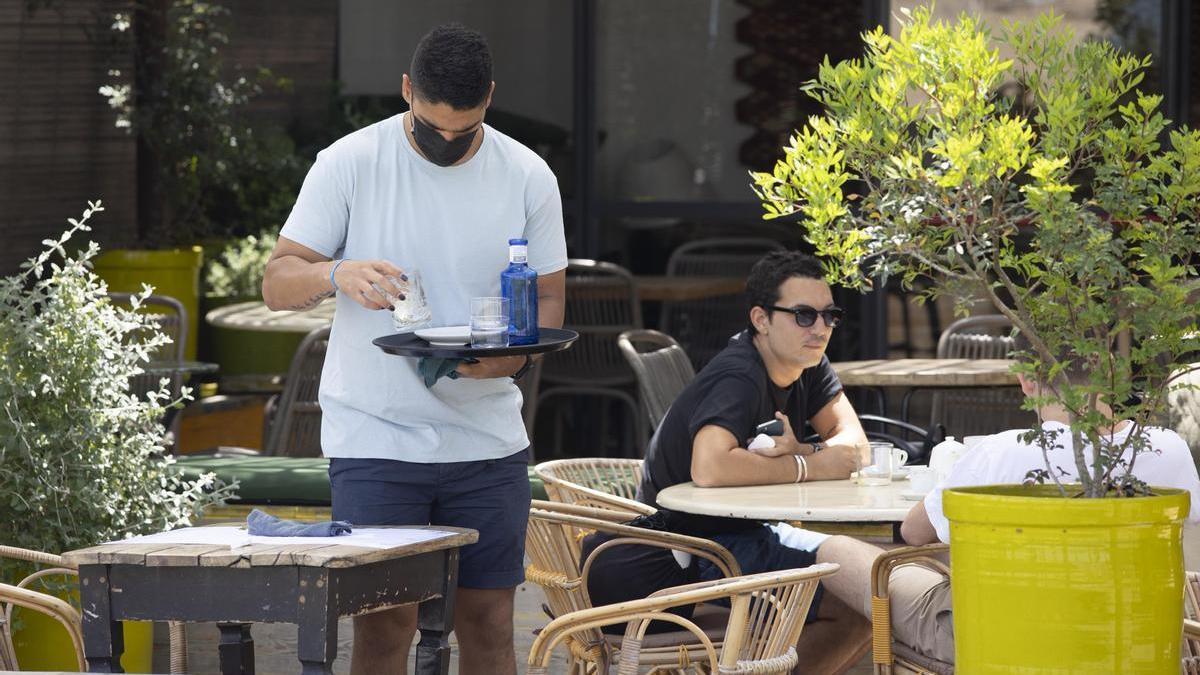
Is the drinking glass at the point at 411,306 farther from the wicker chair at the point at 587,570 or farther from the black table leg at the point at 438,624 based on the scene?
the wicker chair at the point at 587,570

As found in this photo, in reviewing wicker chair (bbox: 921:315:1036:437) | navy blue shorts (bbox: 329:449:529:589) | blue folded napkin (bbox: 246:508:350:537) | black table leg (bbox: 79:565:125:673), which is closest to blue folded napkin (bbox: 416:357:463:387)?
navy blue shorts (bbox: 329:449:529:589)

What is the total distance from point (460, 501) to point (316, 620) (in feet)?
1.93

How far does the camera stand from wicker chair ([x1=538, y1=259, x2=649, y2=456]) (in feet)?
22.6

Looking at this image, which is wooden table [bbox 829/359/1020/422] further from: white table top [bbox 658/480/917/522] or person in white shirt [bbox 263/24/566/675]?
person in white shirt [bbox 263/24/566/675]

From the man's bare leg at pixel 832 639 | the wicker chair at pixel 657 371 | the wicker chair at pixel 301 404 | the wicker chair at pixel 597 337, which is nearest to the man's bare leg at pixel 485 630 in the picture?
the man's bare leg at pixel 832 639

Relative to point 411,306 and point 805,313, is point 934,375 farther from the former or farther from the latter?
point 411,306

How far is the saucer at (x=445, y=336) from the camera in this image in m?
3.06

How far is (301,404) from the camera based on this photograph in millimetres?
5738

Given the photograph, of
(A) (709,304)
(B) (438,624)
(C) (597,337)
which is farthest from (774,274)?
(A) (709,304)

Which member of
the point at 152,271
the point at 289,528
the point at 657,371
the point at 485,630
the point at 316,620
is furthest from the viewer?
the point at 152,271

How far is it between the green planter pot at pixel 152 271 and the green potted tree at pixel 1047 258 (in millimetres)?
Result: 5502

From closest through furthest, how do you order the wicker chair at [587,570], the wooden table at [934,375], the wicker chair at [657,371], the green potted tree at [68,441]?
the wicker chair at [587,570], the green potted tree at [68,441], the wicker chair at [657,371], the wooden table at [934,375]

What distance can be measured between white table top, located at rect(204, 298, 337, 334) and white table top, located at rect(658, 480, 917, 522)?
250cm

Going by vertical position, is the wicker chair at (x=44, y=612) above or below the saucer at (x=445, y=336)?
below
